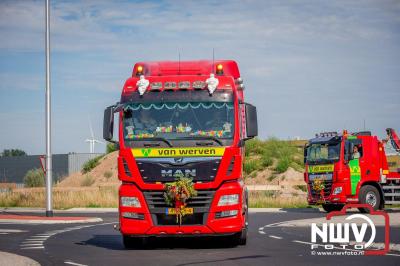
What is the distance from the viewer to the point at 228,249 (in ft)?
58.2

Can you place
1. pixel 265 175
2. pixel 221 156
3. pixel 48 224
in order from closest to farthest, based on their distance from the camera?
pixel 221 156 → pixel 48 224 → pixel 265 175

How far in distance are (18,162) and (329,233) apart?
6979cm

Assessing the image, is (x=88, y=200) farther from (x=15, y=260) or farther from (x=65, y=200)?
(x=15, y=260)

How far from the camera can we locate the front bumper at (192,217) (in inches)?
670

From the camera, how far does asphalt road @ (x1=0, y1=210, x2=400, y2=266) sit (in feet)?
49.8


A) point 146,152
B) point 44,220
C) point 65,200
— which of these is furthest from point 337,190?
point 65,200

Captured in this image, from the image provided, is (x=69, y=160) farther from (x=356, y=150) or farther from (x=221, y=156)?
(x=221, y=156)

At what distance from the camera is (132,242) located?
59.4 ft

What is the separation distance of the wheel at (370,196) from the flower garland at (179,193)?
51.4 ft

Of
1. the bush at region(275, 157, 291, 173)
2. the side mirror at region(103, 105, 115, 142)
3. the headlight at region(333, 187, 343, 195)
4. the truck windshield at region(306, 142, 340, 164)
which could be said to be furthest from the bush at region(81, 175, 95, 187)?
the side mirror at region(103, 105, 115, 142)

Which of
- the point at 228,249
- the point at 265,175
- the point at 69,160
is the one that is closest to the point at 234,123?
the point at 228,249

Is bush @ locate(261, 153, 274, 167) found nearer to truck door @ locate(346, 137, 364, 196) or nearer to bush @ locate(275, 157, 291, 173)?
bush @ locate(275, 157, 291, 173)

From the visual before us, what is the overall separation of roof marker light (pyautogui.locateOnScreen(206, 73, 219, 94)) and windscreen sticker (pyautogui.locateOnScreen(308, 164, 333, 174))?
47.4 ft

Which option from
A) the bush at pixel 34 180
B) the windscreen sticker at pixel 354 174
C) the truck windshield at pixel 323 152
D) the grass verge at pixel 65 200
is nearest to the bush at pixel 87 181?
the bush at pixel 34 180
